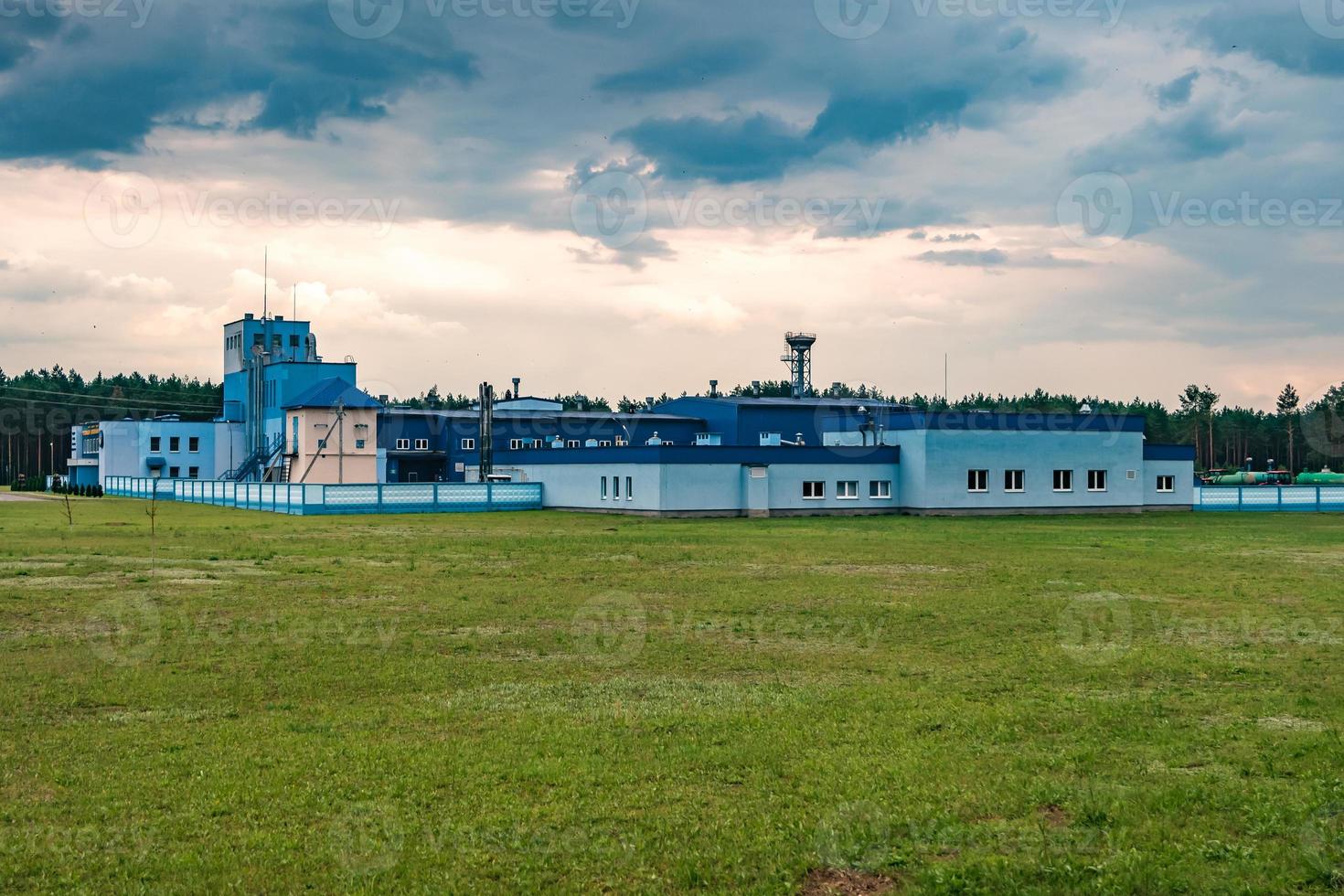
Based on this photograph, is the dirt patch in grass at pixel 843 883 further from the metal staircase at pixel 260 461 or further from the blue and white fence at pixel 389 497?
the metal staircase at pixel 260 461

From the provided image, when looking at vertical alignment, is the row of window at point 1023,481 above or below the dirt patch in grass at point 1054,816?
above

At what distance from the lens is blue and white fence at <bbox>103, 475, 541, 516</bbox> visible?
62.1m

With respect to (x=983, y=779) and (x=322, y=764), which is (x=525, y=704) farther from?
(x=983, y=779)

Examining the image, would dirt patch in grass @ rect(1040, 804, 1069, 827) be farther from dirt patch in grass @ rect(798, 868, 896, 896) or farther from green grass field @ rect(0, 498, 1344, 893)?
dirt patch in grass @ rect(798, 868, 896, 896)

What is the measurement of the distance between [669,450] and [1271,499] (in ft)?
119

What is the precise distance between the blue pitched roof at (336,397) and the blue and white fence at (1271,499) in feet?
174

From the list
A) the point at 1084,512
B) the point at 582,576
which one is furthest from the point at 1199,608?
the point at 1084,512

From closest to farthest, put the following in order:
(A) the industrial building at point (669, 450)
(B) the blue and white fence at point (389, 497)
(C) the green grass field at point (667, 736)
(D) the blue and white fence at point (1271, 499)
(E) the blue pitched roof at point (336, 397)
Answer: (C) the green grass field at point (667, 736)
(A) the industrial building at point (669, 450)
(B) the blue and white fence at point (389, 497)
(D) the blue and white fence at point (1271, 499)
(E) the blue pitched roof at point (336, 397)

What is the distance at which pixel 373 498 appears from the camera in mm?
62812

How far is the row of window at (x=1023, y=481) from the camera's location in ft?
206

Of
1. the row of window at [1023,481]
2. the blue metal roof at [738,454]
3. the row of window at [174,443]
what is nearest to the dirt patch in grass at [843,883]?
the blue metal roof at [738,454]

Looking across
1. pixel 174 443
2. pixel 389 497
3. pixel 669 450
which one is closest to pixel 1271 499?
pixel 669 450

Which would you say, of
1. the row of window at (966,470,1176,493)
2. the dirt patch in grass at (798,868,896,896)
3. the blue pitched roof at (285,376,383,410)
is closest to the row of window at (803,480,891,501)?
the row of window at (966,470,1176,493)

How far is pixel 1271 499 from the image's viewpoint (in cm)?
7081
